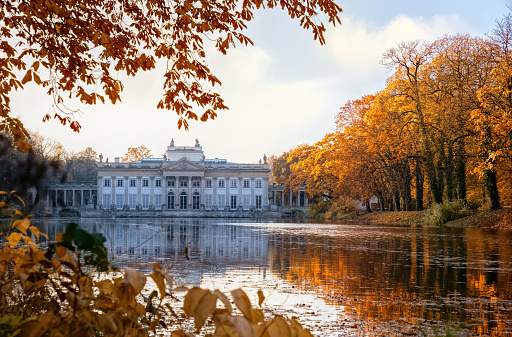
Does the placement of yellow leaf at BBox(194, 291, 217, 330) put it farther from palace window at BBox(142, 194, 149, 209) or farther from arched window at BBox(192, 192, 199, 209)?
palace window at BBox(142, 194, 149, 209)

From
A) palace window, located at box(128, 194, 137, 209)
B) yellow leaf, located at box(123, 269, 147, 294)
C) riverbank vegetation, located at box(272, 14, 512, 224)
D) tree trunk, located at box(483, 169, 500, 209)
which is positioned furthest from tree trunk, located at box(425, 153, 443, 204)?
palace window, located at box(128, 194, 137, 209)

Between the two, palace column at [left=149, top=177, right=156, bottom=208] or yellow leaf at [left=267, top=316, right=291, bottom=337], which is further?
palace column at [left=149, top=177, right=156, bottom=208]

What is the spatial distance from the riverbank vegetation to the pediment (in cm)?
3933

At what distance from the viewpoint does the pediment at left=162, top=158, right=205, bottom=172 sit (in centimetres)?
7731

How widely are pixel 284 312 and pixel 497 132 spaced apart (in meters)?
21.4

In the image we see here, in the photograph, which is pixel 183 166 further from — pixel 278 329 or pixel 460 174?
pixel 278 329

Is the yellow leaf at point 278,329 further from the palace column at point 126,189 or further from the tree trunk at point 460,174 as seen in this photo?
the palace column at point 126,189

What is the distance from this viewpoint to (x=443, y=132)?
28172 millimetres

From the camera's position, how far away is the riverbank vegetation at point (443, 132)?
24.2 metres

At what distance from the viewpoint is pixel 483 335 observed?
4344 millimetres

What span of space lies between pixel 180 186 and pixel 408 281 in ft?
235

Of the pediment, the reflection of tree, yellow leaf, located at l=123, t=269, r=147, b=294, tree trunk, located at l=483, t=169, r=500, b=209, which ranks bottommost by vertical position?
the reflection of tree

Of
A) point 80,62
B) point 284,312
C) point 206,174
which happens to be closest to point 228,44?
point 80,62

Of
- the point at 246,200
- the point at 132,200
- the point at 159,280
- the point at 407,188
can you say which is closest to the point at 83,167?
the point at 132,200
